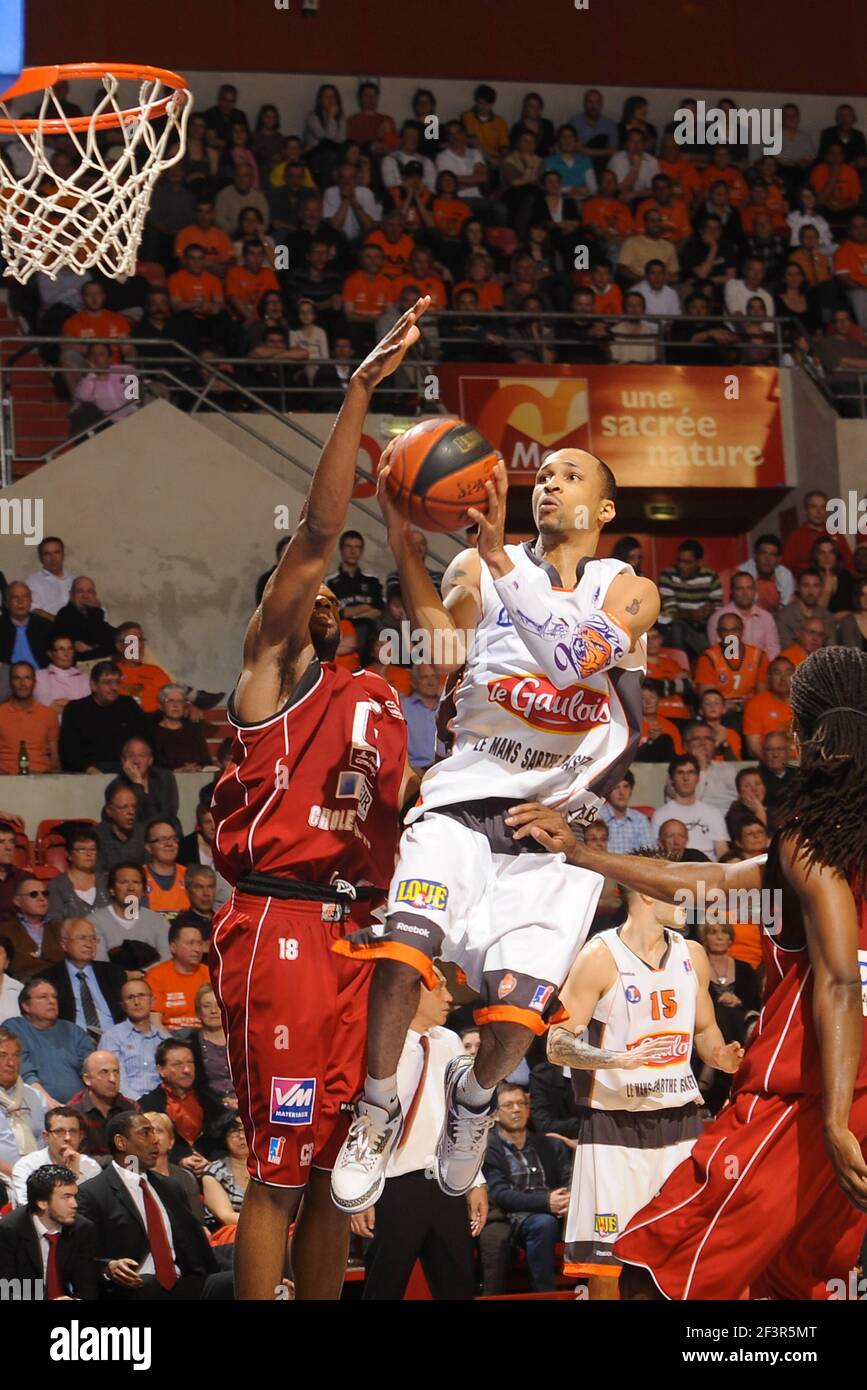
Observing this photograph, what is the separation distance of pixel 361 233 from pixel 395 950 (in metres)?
10.3

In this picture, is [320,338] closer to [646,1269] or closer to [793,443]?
[793,443]

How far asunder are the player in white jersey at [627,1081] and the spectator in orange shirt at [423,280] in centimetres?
749

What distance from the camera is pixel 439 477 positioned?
491 cm

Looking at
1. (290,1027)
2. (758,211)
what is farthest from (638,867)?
(758,211)

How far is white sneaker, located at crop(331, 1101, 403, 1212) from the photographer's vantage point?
4848 mm

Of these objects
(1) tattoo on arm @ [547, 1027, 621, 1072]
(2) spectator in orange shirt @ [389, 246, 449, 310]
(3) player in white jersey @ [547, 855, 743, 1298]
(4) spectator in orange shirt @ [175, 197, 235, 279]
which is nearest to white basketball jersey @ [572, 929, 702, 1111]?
(3) player in white jersey @ [547, 855, 743, 1298]

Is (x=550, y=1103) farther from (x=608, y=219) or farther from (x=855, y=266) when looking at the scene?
(x=855, y=266)

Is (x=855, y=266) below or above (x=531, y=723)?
above

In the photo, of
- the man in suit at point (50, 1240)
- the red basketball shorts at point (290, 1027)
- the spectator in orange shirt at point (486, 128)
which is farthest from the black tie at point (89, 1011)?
the spectator in orange shirt at point (486, 128)

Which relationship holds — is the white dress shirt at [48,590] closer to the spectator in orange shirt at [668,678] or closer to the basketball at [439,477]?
the spectator in orange shirt at [668,678]

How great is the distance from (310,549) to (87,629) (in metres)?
6.01

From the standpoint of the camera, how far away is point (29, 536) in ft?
37.8

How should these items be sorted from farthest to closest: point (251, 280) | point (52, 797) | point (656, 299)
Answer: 1. point (656, 299)
2. point (251, 280)
3. point (52, 797)

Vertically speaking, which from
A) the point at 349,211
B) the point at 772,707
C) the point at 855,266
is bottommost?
the point at 772,707
